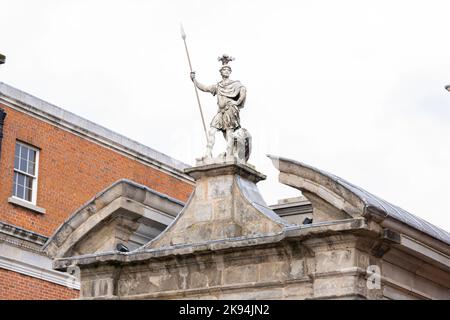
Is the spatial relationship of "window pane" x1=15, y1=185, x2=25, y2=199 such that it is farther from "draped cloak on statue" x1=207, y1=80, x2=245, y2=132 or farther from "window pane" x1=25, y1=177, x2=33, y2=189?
"draped cloak on statue" x1=207, y1=80, x2=245, y2=132

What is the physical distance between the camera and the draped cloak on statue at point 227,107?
18.5 metres

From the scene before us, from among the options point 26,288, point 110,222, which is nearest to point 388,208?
point 110,222

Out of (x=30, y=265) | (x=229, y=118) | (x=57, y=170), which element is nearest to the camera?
(x=229, y=118)

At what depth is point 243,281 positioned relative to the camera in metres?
17.8

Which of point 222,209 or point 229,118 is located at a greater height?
point 229,118

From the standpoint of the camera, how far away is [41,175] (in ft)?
108

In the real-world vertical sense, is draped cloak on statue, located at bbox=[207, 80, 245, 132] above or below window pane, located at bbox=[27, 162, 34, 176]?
below

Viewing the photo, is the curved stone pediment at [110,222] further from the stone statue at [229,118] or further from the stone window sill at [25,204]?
the stone window sill at [25,204]

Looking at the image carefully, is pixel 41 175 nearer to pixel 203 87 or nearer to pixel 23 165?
pixel 23 165

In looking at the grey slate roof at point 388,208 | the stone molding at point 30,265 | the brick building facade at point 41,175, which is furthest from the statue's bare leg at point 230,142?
the stone molding at point 30,265

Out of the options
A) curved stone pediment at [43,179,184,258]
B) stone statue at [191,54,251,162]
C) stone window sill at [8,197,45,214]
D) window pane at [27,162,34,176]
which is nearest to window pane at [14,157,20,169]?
window pane at [27,162,34,176]

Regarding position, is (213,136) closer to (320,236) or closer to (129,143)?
(320,236)

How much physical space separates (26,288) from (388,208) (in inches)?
641

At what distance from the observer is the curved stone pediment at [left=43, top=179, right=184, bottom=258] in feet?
62.0
